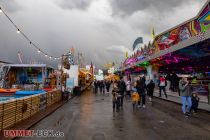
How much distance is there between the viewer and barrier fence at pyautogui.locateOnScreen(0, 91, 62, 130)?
902 centimetres

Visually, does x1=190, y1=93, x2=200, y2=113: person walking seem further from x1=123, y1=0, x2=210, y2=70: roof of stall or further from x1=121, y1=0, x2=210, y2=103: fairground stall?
x1=123, y1=0, x2=210, y2=70: roof of stall

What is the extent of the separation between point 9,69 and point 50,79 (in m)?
4.14

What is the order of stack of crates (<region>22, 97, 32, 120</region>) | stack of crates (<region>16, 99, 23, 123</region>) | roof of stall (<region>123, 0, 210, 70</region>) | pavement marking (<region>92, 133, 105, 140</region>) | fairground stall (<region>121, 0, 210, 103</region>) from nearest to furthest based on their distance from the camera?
pavement marking (<region>92, 133, 105, 140</region>) → stack of crates (<region>16, 99, 23, 123</region>) → stack of crates (<region>22, 97, 32, 120</region>) → roof of stall (<region>123, 0, 210, 70</region>) → fairground stall (<region>121, 0, 210, 103</region>)

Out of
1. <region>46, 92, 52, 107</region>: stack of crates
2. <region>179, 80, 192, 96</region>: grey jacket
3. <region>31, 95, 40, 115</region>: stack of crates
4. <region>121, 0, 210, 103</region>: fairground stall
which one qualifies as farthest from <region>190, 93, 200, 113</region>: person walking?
<region>46, 92, 52, 107</region>: stack of crates

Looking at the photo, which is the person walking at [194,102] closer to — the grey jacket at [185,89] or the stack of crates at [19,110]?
the grey jacket at [185,89]

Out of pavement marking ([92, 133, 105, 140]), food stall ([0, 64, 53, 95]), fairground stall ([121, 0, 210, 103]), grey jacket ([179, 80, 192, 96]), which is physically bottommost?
pavement marking ([92, 133, 105, 140])

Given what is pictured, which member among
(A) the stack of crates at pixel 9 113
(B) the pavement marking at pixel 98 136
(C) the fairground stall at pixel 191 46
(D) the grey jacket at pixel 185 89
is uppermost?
(C) the fairground stall at pixel 191 46

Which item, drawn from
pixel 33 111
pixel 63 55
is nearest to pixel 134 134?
pixel 33 111

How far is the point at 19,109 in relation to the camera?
1072 centimetres

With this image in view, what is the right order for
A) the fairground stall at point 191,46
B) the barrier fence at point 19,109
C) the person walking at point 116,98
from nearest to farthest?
the barrier fence at point 19,109 → the person walking at point 116,98 → the fairground stall at point 191,46

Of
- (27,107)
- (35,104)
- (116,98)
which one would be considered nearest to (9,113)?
(27,107)

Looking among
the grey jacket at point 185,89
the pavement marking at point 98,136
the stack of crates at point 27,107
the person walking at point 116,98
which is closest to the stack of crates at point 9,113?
the stack of crates at point 27,107

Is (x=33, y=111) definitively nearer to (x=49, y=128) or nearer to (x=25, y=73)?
(x=49, y=128)

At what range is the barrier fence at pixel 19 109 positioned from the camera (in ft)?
29.6
